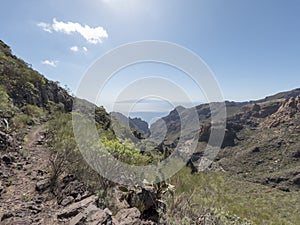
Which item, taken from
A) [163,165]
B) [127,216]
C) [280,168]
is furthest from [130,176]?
[280,168]

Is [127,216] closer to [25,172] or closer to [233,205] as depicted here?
[233,205]

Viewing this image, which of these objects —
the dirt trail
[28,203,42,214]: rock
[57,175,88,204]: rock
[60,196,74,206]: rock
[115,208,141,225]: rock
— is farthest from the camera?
[57,175,88,204]: rock

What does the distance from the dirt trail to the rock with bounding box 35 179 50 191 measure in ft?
0.43

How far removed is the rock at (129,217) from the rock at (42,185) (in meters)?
3.09

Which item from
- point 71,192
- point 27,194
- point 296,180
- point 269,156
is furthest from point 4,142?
point 269,156

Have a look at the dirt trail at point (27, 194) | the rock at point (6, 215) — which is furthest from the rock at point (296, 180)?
the rock at point (6, 215)

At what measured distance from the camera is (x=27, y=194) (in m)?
7.69

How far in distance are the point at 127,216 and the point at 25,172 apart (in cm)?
549

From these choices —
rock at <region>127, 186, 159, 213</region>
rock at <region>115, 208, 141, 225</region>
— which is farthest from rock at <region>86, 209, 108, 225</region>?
rock at <region>127, 186, 159, 213</region>

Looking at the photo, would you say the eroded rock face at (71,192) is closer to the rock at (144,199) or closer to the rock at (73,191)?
the rock at (73,191)

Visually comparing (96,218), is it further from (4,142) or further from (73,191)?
(4,142)

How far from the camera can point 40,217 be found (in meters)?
6.11

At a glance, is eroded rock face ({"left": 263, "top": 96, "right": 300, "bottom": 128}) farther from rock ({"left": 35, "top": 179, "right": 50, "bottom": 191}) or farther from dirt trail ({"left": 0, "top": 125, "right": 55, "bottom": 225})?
rock ({"left": 35, "top": 179, "right": 50, "bottom": 191})

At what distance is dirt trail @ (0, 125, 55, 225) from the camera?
605 centimetres
